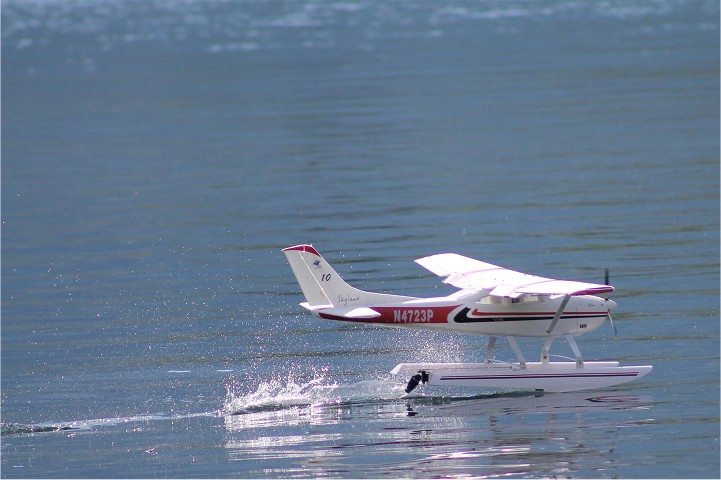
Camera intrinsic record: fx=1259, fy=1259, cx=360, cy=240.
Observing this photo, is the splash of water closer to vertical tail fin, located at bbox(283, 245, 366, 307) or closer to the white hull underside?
the white hull underside

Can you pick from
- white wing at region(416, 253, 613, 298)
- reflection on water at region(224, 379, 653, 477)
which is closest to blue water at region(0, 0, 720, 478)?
reflection on water at region(224, 379, 653, 477)

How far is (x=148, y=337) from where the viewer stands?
77.9 feet

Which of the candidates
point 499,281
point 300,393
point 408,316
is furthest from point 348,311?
point 499,281

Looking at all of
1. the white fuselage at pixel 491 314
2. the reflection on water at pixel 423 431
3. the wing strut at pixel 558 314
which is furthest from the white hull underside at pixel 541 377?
the wing strut at pixel 558 314

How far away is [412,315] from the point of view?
19156 millimetres

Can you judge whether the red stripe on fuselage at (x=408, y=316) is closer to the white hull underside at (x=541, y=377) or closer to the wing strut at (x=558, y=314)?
the white hull underside at (x=541, y=377)

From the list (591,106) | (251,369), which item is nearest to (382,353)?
(251,369)

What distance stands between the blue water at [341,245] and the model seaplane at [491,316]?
13.1 inches

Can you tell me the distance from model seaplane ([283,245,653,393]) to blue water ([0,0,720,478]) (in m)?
0.33

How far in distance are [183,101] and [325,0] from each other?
8523 cm

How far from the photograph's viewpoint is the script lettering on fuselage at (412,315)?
19.1 metres

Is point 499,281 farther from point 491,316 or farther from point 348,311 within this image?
point 348,311

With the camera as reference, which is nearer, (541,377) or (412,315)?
(412,315)

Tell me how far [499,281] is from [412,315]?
1.60m
